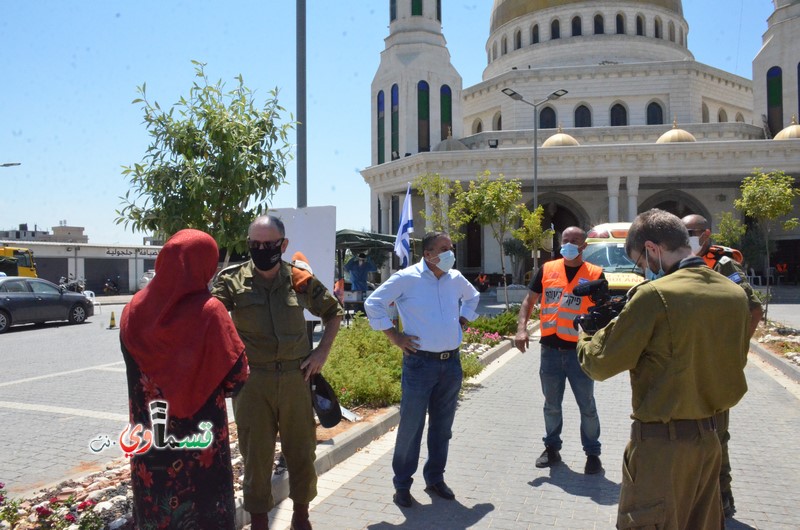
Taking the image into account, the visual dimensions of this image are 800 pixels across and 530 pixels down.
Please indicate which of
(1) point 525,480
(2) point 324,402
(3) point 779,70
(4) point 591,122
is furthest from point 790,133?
(2) point 324,402

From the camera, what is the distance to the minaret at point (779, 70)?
40000mm

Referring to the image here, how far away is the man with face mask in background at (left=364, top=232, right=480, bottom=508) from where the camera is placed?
4660 mm

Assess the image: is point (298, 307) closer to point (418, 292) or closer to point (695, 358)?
point (418, 292)

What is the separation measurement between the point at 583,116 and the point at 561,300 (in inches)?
1694

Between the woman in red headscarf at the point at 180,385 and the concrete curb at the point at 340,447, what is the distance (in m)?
1.53

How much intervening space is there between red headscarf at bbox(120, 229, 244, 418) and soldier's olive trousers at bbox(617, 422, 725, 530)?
1839 millimetres

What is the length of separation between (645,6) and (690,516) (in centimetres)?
5508

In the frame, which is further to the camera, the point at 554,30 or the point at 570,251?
the point at 554,30

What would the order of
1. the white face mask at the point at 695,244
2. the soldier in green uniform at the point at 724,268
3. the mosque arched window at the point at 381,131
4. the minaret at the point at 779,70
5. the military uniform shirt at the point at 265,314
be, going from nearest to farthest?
the military uniform shirt at the point at 265,314 → the soldier in green uniform at the point at 724,268 → the white face mask at the point at 695,244 → the minaret at the point at 779,70 → the mosque arched window at the point at 381,131

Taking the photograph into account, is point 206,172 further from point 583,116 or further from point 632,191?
point 583,116

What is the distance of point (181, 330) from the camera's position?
2.60 metres

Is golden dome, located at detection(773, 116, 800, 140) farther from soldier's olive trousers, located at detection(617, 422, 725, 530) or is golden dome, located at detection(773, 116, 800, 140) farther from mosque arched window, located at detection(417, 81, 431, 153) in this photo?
soldier's olive trousers, located at detection(617, 422, 725, 530)

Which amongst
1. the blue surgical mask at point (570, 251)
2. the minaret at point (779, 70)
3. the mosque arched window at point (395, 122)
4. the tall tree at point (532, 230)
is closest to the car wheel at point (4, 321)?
the tall tree at point (532, 230)

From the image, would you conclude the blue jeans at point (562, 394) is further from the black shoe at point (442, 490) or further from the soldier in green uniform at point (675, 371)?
the soldier in green uniform at point (675, 371)
